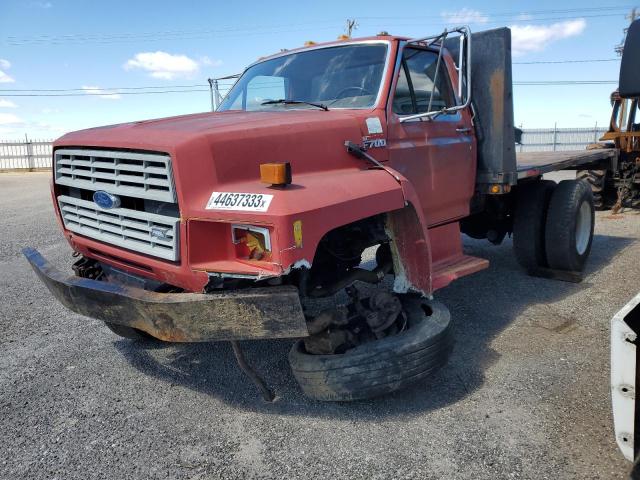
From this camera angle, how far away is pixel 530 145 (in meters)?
32.7

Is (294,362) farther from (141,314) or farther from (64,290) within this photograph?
(64,290)

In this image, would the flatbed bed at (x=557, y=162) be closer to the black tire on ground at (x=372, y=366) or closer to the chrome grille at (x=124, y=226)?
the black tire on ground at (x=372, y=366)

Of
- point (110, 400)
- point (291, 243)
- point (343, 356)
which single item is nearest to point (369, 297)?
point (343, 356)

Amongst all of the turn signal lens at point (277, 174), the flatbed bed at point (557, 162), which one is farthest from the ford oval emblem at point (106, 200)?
the flatbed bed at point (557, 162)

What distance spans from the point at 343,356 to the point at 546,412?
4.05 ft

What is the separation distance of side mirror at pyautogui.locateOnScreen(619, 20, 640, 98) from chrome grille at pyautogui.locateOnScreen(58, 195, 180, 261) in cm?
227

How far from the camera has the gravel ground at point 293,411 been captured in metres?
2.70

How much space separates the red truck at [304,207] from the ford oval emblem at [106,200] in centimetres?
1

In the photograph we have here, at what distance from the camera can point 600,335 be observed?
422 cm

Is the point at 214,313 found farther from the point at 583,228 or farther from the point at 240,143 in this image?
the point at 583,228

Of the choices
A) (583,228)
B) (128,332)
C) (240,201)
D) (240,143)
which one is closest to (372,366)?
(240,201)

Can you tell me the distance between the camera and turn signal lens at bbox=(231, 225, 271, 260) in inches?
102

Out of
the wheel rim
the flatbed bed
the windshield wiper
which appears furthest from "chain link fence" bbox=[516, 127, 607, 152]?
the windshield wiper

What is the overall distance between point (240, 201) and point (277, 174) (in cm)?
23
